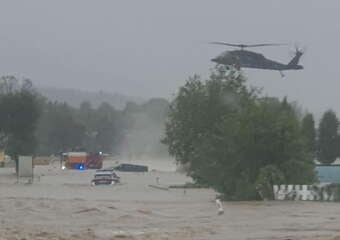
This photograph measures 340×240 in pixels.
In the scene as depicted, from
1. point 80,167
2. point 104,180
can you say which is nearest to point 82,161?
point 80,167

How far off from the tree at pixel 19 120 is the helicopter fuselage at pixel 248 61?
25198 millimetres

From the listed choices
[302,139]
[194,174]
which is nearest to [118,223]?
[302,139]

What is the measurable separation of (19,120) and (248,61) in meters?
27.9

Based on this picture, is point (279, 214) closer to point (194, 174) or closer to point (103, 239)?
point (103, 239)

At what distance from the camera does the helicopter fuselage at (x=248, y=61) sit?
328 ft

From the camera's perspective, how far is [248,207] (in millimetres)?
42375

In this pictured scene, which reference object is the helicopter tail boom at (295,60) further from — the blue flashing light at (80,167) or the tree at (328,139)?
the blue flashing light at (80,167)

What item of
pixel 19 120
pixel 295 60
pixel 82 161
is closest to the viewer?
pixel 19 120

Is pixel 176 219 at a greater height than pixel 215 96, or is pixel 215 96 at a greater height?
pixel 215 96

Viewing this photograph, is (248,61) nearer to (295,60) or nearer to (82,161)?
(295,60)

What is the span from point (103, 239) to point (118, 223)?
254 inches

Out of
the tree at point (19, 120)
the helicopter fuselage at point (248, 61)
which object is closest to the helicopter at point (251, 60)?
the helicopter fuselage at point (248, 61)

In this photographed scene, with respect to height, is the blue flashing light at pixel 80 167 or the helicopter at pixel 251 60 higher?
the helicopter at pixel 251 60

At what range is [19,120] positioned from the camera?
115 meters
